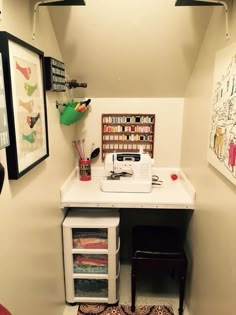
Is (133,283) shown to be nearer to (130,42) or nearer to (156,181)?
(156,181)

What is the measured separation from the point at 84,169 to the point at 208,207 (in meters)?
1.05

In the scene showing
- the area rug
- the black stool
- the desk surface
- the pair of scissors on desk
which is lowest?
the area rug

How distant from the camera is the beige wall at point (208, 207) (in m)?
1.10

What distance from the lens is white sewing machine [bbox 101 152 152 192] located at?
1.81 metres

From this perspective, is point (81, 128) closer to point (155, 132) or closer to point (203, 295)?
point (155, 132)

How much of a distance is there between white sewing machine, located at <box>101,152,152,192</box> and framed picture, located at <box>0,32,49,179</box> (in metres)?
0.65

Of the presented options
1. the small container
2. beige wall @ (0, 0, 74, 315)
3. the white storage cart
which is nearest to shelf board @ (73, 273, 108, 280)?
the white storage cart

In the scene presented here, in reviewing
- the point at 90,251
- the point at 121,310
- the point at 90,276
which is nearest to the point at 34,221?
the point at 90,251

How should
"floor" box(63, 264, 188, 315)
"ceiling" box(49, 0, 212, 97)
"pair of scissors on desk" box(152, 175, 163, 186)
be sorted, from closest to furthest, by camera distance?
1. "ceiling" box(49, 0, 212, 97)
2. "floor" box(63, 264, 188, 315)
3. "pair of scissors on desk" box(152, 175, 163, 186)

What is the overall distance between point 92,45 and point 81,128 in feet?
2.46

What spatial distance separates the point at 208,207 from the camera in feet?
4.58

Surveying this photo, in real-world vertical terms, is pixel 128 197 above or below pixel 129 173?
below

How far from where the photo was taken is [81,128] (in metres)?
2.17

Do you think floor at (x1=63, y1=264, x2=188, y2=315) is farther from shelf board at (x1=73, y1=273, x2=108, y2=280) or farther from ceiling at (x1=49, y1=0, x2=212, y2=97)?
ceiling at (x1=49, y1=0, x2=212, y2=97)
